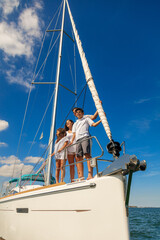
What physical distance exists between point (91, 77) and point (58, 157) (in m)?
2.32

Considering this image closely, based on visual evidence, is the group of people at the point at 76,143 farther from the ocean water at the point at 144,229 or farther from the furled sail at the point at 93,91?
the ocean water at the point at 144,229

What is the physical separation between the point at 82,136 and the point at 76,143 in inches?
22.1

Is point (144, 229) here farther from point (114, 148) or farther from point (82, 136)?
point (114, 148)

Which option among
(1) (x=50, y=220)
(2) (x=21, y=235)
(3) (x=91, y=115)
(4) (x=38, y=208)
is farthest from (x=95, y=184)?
(2) (x=21, y=235)

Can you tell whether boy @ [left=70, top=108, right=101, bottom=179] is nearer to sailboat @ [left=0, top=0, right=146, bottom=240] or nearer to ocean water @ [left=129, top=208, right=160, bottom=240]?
sailboat @ [left=0, top=0, right=146, bottom=240]

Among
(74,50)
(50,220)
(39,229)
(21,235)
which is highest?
(74,50)

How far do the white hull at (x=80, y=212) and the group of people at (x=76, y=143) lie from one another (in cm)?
56

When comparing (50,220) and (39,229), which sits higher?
(50,220)

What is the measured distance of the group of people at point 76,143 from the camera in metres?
3.88

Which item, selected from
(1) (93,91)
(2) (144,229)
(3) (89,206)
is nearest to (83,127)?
(1) (93,91)

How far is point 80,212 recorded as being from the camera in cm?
284

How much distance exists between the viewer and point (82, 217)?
9.19 ft

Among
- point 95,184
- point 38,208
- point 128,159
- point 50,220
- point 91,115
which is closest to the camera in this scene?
point 128,159

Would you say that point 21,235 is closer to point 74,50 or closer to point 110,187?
point 110,187
